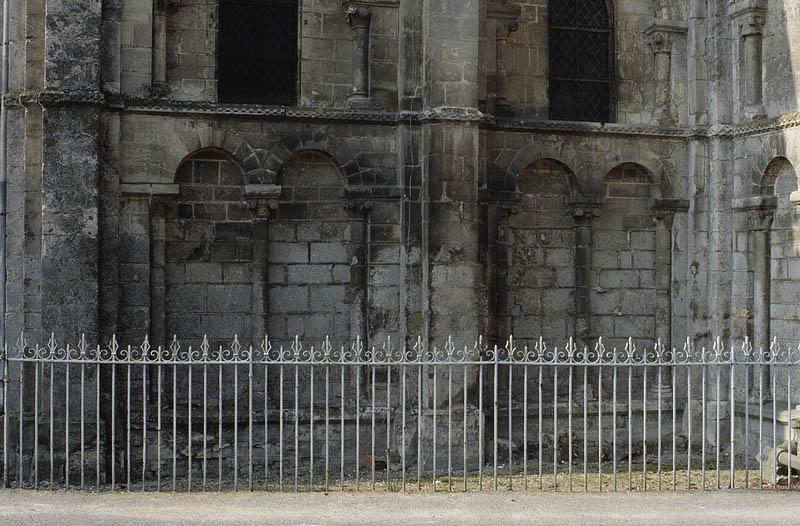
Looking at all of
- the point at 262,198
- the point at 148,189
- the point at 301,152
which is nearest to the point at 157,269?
the point at 148,189

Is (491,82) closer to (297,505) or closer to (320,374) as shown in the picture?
(320,374)

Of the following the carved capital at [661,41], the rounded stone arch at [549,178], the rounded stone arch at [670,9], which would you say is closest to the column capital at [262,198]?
the rounded stone arch at [549,178]

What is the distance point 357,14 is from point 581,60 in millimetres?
3370

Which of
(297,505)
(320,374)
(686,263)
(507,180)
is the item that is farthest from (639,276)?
(297,505)

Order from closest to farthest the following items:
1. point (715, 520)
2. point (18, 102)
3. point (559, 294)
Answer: point (715, 520) < point (18, 102) < point (559, 294)

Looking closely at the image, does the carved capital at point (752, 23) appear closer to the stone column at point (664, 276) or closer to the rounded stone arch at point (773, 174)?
the rounded stone arch at point (773, 174)

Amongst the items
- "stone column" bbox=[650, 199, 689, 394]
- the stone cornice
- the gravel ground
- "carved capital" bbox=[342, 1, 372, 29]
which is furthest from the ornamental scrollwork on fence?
"carved capital" bbox=[342, 1, 372, 29]

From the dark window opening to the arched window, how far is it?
366 cm

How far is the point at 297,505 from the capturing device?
10484mm

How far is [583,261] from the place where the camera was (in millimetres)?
14531

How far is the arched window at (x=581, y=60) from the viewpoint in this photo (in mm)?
14859

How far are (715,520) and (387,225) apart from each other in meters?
5.66

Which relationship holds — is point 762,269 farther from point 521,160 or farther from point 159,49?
point 159,49

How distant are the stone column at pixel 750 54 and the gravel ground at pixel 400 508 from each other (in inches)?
223
